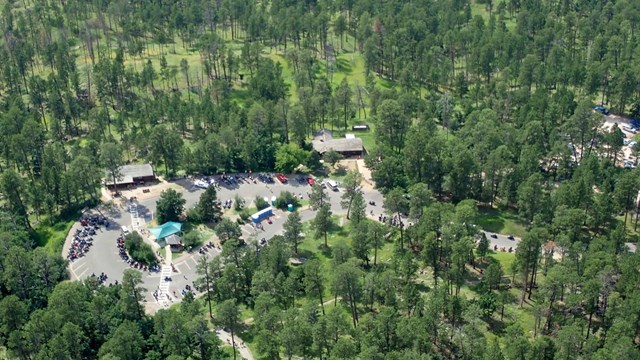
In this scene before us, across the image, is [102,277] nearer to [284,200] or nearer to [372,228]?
[284,200]

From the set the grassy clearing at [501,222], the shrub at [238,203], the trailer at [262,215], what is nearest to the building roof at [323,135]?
the trailer at [262,215]

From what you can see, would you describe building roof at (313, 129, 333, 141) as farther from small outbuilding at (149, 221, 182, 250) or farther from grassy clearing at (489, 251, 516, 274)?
grassy clearing at (489, 251, 516, 274)

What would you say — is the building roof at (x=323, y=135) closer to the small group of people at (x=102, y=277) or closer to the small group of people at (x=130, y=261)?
the small group of people at (x=130, y=261)

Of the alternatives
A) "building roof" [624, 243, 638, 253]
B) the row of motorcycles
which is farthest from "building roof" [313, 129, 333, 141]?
"building roof" [624, 243, 638, 253]

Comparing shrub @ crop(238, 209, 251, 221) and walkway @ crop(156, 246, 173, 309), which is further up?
shrub @ crop(238, 209, 251, 221)

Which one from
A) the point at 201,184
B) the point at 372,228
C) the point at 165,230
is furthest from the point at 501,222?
the point at 165,230

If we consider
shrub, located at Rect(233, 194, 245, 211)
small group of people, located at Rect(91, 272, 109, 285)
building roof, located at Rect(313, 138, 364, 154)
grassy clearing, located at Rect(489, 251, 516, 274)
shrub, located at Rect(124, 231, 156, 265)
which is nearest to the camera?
small group of people, located at Rect(91, 272, 109, 285)

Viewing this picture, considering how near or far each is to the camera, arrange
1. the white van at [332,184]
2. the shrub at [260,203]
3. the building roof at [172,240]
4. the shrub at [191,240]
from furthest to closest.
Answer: the white van at [332,184] → the shrub at [260,203] → the building roof at [172,240] → the shrub at [191,240]
